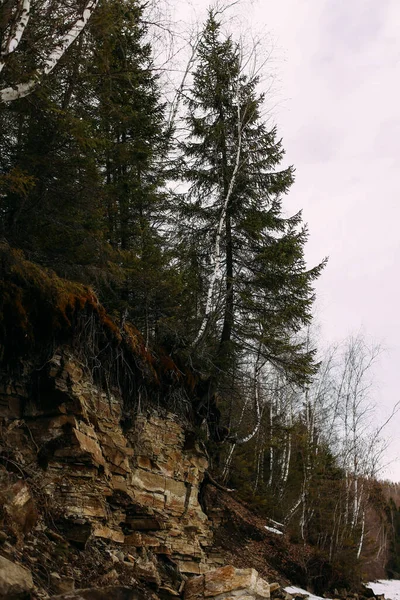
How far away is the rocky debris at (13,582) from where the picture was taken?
451cm

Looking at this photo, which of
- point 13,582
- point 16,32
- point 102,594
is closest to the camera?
point 13,582

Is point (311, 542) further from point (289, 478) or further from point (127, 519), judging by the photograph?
point (127, 519)

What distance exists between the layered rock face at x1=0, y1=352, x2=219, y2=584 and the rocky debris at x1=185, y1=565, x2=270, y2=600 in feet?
2.36

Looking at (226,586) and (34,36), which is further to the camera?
(226,586)

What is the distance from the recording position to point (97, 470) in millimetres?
8219

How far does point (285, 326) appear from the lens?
15.2 metres

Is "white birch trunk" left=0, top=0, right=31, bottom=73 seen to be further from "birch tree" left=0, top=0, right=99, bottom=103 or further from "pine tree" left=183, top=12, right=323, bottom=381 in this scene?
"pine tree" left=183, top=12, right=323, bottom=381

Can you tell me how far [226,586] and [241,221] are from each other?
991 cm

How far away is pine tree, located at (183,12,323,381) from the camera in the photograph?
48.3ft

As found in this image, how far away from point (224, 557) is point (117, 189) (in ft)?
29.0

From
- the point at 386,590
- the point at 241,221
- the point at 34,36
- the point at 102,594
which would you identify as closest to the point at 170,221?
the point at 241,221

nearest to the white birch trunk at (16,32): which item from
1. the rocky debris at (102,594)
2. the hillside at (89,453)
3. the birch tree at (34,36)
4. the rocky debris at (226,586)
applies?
the birch tree at (34,36)

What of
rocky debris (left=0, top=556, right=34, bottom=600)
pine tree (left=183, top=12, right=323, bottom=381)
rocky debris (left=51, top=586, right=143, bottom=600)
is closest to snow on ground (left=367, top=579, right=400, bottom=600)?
pine tree (left=183, top=12, right=323, bottom=381)

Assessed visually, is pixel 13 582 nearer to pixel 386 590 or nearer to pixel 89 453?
pixel 89 453
